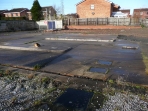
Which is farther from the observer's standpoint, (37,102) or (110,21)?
(110,21)

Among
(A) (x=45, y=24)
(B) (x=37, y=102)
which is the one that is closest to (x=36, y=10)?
(A) (x=45, y=24)

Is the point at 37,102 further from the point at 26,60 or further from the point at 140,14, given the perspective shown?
the point at 140,14

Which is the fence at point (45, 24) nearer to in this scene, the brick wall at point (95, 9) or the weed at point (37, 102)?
the brick wall at point (95, 9)

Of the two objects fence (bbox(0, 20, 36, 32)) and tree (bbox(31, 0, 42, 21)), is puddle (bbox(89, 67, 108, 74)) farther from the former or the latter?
tree (bbox(31, 0, 42, 21))

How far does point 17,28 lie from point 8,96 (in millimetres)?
27118

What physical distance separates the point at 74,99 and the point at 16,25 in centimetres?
2817

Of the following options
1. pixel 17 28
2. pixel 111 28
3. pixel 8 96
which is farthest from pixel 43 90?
pixel 17 28

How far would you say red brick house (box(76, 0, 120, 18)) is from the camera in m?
33.2

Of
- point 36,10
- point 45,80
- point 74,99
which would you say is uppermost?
point 36,10

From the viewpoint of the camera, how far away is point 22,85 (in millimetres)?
3875

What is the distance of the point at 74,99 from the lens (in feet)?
10.4

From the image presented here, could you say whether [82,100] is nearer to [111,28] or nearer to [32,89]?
[32,89]

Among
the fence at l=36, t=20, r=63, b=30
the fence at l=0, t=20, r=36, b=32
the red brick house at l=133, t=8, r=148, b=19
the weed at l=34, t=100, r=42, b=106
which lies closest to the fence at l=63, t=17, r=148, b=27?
the fence at l=36, t=20, r=63, b=30

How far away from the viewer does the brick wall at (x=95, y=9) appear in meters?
33.3
